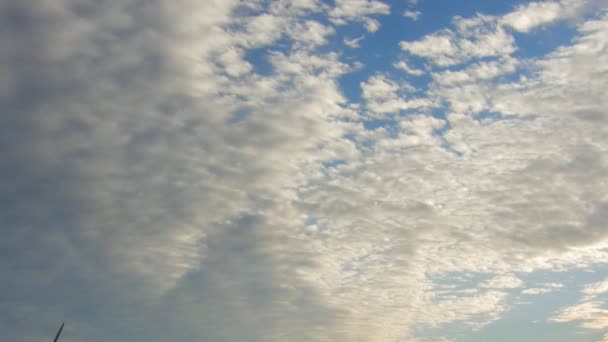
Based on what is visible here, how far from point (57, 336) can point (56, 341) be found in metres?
2.66

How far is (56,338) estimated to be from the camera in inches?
7643

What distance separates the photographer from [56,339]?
636 ft

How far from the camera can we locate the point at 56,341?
194m

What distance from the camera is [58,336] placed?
197750 millimetres

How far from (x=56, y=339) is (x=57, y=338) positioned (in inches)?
93.4

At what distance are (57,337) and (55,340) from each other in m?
1.78

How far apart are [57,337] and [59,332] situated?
3927 mm

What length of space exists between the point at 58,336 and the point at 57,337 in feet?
8.28

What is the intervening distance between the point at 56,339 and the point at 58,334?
499 centimetres

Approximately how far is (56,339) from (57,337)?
1.90 metres

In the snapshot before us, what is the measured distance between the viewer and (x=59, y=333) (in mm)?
199500

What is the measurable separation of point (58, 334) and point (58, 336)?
109 centimetres

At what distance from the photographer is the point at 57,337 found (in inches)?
7697

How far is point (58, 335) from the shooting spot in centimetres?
19800
